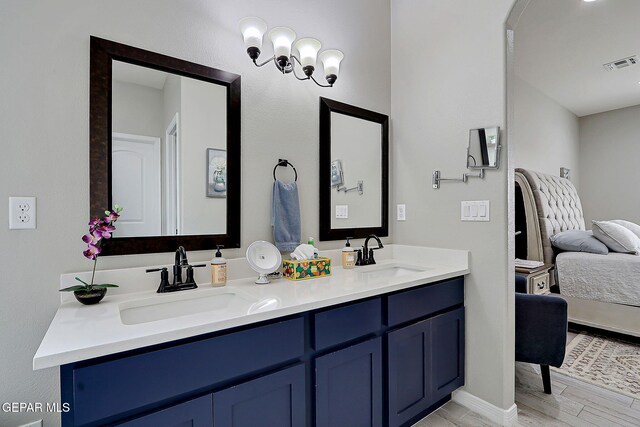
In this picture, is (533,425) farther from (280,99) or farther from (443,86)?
(280,99)

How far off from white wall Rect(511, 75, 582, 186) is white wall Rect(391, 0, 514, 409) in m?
1.60

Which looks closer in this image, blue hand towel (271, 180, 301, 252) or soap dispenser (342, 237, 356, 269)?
blue hand towel (271, 180, 301, 252)

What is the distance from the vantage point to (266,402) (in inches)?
45.0

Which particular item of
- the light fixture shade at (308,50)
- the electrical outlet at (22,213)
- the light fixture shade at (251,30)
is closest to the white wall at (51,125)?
the electrical outlet at (22,213)

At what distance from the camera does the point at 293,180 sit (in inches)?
76.3

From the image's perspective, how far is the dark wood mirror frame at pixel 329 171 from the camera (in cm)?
207

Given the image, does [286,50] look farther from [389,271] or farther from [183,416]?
[183,416]

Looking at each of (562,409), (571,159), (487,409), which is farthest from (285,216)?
(571,159)

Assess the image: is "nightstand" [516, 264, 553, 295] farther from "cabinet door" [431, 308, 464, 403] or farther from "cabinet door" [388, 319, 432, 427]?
"cabinet door" [388, 319, 432, 427]

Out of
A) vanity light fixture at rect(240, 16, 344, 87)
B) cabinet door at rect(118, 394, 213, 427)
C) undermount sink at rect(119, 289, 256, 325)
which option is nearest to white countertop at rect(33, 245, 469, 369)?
undermount sink at rect(119, 289, 256, 325)

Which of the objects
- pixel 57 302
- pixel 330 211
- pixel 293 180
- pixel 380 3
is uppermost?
pixel 380 3

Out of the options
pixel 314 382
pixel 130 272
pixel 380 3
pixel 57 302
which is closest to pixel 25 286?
pixel 57 302

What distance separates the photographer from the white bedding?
2.85m

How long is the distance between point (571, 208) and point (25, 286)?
5152mm
